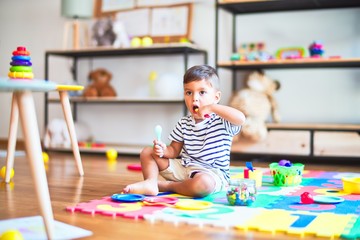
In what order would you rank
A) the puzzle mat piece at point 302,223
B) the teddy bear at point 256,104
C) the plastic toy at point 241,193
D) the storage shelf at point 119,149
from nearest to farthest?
the puzzle mat piece at point 302,223, the plastic toy at point 241,193, the teddy bear at point 256,104, the storage shelf at point 119,149

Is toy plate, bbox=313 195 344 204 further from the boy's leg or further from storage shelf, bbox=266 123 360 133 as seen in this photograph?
storage shelf, bbox=266 123 360 133

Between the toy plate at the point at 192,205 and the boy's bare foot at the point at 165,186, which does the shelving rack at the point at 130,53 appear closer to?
the boy's bare foot at the point at 165,186

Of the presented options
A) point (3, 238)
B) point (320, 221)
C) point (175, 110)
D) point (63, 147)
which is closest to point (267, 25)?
point (175, 110)

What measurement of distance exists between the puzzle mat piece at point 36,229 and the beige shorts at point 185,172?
60 cm

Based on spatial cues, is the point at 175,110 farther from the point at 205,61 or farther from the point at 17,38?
the point at 17,38

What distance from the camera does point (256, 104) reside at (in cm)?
311

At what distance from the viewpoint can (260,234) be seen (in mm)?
1267

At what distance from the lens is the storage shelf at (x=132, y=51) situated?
3.29 m

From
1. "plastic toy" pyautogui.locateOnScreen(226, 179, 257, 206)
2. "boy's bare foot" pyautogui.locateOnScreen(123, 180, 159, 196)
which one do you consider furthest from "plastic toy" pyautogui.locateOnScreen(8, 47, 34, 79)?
"plastic toy" pyautogui.locateOnScreen(226, 179, 257, 206)

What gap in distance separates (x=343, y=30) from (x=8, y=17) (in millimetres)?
2775

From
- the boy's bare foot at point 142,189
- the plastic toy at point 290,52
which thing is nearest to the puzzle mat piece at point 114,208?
the boy's bare foot at point 142,189

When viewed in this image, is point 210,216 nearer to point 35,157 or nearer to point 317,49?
point 35,157

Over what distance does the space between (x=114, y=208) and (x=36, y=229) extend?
31 cm

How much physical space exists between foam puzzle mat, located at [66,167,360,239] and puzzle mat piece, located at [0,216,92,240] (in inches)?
7.0
